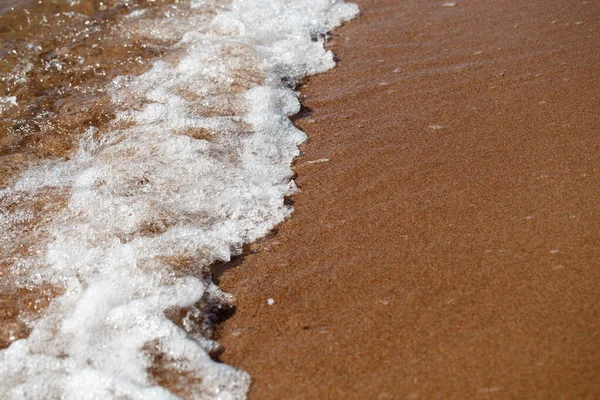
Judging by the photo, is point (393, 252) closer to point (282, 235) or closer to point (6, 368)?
point (282, 235)

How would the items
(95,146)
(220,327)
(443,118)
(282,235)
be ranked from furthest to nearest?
Result: (95,146)
(443,118)
(282,235)
(220,327)

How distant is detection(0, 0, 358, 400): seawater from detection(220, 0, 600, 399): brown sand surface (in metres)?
0.17

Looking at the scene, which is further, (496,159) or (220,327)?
(496,159)

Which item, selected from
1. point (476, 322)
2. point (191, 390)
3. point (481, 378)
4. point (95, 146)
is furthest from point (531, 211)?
point (95, 146)

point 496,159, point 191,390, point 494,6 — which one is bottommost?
point 191,390

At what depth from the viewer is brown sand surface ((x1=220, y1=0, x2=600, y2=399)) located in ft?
6.31

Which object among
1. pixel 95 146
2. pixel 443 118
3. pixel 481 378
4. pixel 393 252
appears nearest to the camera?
pixel 481 378

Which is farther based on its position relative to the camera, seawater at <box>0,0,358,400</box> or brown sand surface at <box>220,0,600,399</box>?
seawater at <box>0,0,358,400</box>

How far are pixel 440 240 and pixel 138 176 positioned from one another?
4.85 feet

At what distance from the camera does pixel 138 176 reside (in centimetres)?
304

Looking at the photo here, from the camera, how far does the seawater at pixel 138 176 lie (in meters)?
2.10

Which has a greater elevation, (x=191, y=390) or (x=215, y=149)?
(x=215, y=149)

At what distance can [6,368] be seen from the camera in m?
2.09

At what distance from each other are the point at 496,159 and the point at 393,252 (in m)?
0.79
